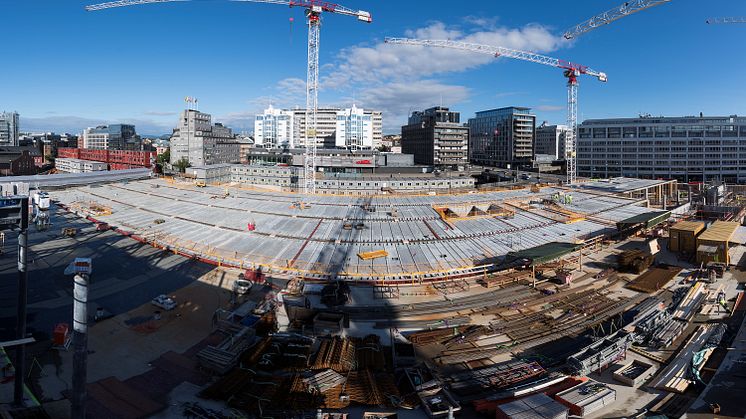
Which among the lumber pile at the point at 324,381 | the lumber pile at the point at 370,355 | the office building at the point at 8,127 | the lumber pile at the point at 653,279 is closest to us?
the lumber pile at the point at 324,381

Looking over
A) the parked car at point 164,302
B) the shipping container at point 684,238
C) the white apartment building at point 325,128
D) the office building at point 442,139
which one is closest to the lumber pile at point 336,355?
the parked car at point 164,302

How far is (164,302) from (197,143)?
212ft

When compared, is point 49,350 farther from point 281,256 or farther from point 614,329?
point 614,329

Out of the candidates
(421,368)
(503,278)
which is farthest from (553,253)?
(421,368)

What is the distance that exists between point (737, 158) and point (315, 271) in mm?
91486

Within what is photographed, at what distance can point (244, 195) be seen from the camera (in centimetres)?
3794

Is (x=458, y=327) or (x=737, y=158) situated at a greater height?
(x=737, y=158)

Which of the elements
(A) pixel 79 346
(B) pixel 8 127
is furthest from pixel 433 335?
(B) pixel 8 127

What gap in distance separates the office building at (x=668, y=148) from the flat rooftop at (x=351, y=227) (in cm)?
5469

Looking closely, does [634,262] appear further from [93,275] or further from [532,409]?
[93,275]

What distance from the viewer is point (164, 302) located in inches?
677

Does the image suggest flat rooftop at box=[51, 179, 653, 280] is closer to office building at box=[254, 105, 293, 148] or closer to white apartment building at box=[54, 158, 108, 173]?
white apartment building at box=[54, 158, 108, 173]

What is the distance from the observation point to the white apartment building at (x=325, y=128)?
306ft

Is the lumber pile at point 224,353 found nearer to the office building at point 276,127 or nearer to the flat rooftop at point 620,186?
the flat rooftop at point 620,186
